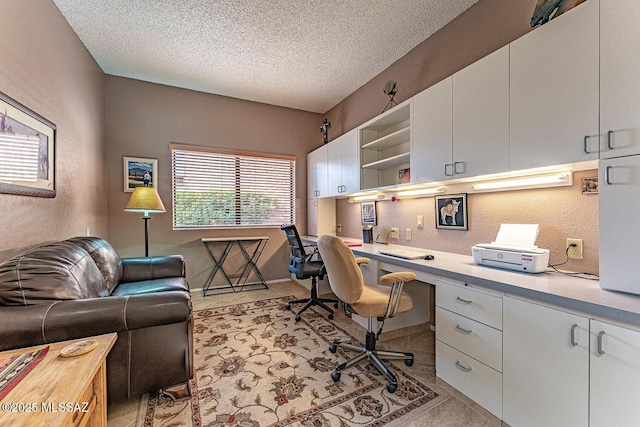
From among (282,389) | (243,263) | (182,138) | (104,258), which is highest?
(182,138)

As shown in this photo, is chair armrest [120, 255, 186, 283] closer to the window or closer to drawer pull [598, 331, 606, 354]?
the window

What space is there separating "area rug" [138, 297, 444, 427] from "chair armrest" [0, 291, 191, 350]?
0.54 meters

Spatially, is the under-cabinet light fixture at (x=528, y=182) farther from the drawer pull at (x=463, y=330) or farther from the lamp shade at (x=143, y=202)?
the lamp shade at (x=143, y=202)

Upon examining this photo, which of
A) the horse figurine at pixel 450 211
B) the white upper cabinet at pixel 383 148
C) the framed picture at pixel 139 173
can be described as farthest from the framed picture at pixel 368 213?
the framed picture at pixel 139 173

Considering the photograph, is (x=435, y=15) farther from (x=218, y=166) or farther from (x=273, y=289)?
(x=273, y=289)

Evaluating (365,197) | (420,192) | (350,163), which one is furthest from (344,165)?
(420,192)

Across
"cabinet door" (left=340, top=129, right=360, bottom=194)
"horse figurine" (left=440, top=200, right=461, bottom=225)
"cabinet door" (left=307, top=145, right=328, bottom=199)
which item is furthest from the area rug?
"cabinet door" (left=307, top=145, right=328, bottom=199)

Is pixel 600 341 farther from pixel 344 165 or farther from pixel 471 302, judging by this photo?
pixel 344 165

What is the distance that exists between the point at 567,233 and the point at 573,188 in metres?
0.27

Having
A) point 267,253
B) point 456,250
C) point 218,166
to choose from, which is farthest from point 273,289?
point 456,250

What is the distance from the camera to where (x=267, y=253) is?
4160 mm

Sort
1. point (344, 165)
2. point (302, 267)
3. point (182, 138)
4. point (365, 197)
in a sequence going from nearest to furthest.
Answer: point (302, 267), point (344, 165), point (365, 197), point (182, 138)

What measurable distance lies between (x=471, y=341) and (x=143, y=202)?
127 inches

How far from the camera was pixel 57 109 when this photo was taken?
2.14 m
